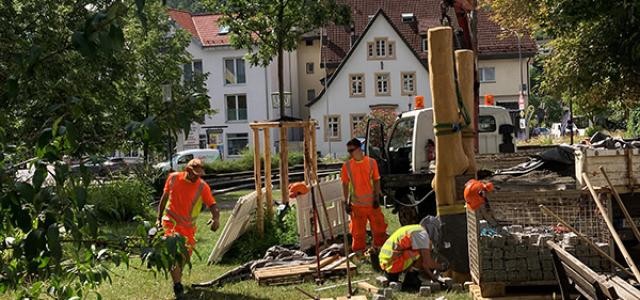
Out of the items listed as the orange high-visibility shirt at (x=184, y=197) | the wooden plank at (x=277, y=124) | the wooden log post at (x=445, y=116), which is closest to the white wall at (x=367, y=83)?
the wooden plank at (x=277, y=124)

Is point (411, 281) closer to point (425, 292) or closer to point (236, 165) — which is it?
point (425, 292)

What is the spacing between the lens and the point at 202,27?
51031 mm

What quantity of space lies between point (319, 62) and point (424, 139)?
125 ft

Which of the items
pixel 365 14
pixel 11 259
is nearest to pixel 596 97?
pixel 11 259

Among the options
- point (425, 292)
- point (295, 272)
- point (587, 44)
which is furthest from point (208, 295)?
point (587, 44)

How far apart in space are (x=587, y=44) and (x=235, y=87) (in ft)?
106

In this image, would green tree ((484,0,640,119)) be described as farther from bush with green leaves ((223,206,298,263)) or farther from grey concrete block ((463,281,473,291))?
grey concrete block ((463,281,473,291))

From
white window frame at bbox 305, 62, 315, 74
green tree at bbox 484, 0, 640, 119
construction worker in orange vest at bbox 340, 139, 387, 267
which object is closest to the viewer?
construction worker in orange vest at bbox 340, 139, 387, 267

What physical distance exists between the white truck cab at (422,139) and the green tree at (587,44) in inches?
101

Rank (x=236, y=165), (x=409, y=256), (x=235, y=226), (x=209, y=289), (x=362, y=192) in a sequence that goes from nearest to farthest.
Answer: (x=409, y=256)
(x=209, y=289)
(x=362, y=192)
(x=235, y=226)
(x=236, y=165)

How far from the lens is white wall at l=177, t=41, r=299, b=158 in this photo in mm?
48281

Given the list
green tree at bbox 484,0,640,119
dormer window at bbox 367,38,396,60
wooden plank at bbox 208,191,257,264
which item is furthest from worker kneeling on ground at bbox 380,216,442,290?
dormer window at bbox 367,38,396,60

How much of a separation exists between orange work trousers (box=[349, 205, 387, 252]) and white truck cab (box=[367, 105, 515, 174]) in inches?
69.8

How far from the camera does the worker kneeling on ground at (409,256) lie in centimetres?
799
